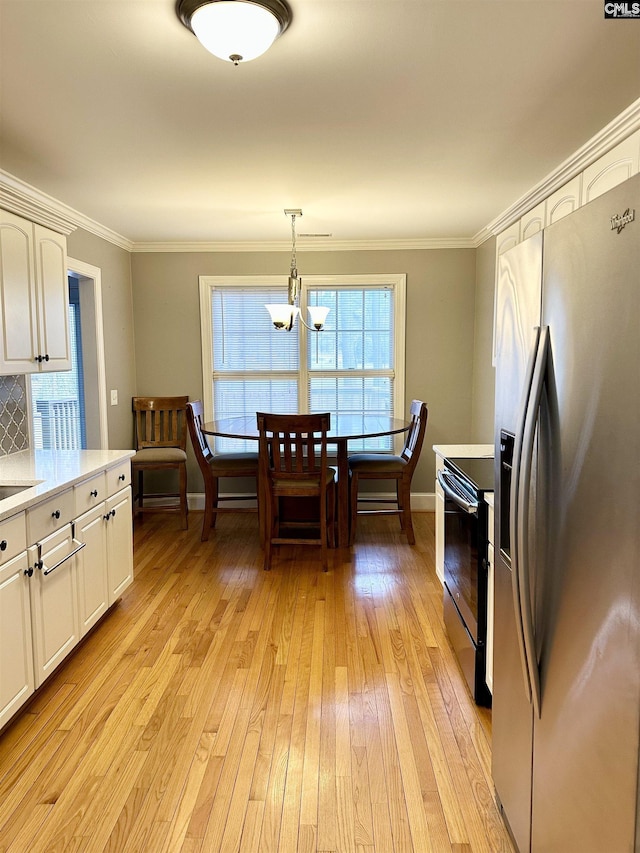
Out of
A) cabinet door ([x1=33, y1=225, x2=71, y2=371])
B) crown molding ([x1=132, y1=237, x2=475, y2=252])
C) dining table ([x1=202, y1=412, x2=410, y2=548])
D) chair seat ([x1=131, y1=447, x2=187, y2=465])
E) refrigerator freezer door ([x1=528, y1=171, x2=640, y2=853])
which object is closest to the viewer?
refrigerator freezer door ([x1=528, y1=171, x2=640, y2=853])

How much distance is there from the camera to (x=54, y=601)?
2.35 metres

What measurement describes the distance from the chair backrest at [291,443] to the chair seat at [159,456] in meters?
1.17

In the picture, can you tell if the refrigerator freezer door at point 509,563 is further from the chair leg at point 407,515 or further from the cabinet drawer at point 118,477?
the chair leg at point 407,515

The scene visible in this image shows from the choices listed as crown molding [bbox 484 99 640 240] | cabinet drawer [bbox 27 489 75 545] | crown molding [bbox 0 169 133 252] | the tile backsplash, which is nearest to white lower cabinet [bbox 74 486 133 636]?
cabinet drawer [bbox 27 489 75 545]

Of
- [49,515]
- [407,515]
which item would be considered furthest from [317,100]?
[407,515]

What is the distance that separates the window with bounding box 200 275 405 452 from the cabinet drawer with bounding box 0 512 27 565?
2.87 meters

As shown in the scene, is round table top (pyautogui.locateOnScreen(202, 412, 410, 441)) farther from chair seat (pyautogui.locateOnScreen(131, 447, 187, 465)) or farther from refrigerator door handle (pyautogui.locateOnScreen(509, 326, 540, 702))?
Result: refrigerator door handle (pyautogui.locateOnScreen(509, 326, 540, 702))

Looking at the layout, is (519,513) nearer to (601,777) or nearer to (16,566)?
(601,777)

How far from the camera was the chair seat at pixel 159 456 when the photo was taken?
4.56 metres

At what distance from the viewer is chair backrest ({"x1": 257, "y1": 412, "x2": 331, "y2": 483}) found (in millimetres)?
3486

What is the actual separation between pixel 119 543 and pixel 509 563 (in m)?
2.29

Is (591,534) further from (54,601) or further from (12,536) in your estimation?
(54,601)

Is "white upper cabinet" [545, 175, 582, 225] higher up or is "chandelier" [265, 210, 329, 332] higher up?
"white upper cabinet" [545, 175, 582, 225]

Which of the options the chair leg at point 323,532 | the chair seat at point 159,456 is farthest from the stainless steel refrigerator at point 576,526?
the chair seat at point 159,456
